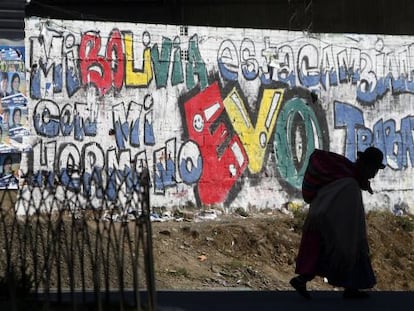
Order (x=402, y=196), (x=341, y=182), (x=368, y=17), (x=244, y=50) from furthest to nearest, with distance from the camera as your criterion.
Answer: (x=368, y=17), (x=402, y=196), (x=244, y=50), (x=341, y=182)

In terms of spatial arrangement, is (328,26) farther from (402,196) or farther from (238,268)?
(238,268)

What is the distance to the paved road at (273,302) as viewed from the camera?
946 cm

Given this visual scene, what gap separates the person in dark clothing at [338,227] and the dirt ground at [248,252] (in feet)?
12.0

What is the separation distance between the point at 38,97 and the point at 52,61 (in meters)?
0.61

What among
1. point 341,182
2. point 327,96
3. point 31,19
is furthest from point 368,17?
point 341,182

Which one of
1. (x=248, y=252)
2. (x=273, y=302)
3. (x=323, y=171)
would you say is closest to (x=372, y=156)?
(x=323, y=171)

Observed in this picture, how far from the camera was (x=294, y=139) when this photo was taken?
17547 millimetres

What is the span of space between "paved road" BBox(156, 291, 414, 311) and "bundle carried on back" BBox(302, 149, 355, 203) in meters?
1.09

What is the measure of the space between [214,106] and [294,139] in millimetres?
1676

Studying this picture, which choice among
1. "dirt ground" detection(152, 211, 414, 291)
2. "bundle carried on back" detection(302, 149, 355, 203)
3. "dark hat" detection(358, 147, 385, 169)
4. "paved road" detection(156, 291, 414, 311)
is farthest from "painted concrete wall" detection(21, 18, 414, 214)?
"dark hat" detection(358, 147, 385, 169)

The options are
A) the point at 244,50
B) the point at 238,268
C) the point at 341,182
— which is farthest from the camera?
the point at 244,50

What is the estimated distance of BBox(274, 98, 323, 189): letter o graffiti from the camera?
57.1 ft

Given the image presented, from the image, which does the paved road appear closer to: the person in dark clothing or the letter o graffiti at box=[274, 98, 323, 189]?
the person in dark clothing

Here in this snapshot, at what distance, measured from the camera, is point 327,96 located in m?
17.9
